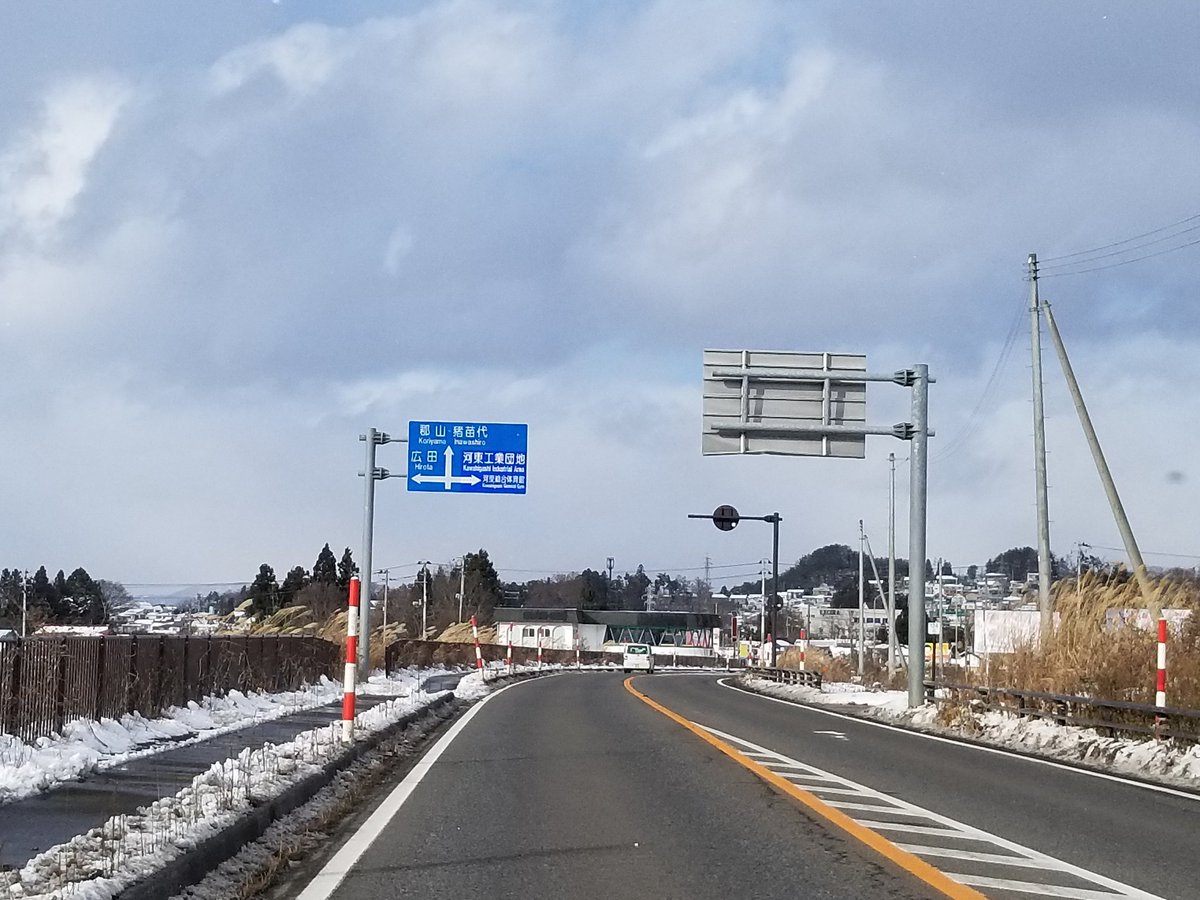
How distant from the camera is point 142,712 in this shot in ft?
53.4

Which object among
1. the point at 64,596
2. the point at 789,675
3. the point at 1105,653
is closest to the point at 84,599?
the point at 64,596

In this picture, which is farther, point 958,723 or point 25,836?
point 958,723

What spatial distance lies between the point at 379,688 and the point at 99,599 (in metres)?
74.5

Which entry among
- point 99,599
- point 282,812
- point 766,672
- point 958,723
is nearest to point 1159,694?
point 958,723

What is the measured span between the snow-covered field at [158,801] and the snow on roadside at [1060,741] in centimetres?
883

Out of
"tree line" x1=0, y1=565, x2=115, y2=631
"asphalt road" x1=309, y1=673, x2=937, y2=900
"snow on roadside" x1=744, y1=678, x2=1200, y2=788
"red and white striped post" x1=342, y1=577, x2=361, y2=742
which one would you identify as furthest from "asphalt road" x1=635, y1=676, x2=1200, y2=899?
"tree line" x1=0, y1=565, x2=115, y2=631

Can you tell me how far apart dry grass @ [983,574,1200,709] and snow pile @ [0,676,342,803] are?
11.6 m

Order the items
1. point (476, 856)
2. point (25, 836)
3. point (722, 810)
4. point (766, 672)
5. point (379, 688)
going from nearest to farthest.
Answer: point (25, 836) < point (476, 856) < point (722, 810) < point (379, 688) < point (766, 672)

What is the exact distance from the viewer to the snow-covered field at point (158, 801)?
6.12 meters

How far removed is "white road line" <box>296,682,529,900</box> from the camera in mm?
7031

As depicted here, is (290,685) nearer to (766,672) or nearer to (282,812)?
(282,812)

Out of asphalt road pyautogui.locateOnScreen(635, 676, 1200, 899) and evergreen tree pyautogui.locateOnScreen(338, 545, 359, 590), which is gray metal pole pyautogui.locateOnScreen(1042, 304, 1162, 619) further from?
evergreen tree pyautogui.locateOnScreen(338, 545, 359, 590)

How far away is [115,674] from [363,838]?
771 centimetres

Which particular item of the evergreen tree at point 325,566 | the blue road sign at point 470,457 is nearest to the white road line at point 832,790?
the blue road sign at point 470,457
